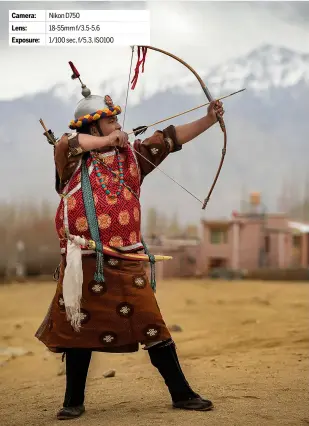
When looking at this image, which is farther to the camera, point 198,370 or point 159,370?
point 198,370

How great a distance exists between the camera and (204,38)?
4633 mm

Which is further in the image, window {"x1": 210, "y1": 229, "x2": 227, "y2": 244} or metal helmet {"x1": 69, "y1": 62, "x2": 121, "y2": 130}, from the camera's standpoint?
window {"x1": 210, "y1": 229, "x2": 227, "y2": 244}

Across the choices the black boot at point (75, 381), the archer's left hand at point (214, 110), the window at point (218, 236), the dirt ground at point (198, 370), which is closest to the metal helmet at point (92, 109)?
the archer's left hand at point (214, 110)

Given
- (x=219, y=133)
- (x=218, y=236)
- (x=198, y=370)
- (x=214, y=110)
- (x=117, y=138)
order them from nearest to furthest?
(x=117, y=138) < (x=214, y=110) < (x=198, y=370) < (x=219, y=133) < (x=218, y=236)

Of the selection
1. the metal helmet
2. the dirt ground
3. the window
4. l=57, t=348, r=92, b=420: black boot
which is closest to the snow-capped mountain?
the window

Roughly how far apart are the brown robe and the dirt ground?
0.99 ft

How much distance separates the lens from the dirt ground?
3.15m

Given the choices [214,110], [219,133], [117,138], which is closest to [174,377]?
[117,138]

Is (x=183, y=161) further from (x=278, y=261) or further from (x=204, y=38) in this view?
(x=204, y=38)

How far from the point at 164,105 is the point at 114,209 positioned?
2646mm

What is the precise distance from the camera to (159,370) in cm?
314

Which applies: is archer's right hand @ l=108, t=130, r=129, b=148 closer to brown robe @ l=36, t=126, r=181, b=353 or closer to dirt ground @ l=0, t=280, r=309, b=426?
brown robe @ l=36, t=126, r=181, b=353

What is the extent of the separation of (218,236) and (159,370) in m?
8.76

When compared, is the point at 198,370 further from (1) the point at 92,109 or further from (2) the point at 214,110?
(1) the point at 92,109
